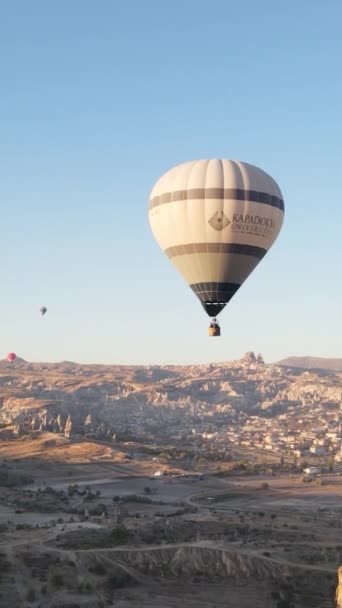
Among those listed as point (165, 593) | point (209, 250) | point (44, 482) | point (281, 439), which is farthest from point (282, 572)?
point (281, 439)

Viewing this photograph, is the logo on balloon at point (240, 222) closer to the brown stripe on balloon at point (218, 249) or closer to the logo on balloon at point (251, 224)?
Answer: the logo on balloon at point (251, 224)

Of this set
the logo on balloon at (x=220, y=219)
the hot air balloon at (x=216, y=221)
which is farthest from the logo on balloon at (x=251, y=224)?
the logo on balloon at (x=220, y=219)

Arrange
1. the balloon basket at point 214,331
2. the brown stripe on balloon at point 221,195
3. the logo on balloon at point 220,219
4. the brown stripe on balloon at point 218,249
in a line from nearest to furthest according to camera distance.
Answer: the balloon basket at point 214,331
the brown stripe on balloon at point 221,195
the logo on balloon at point 220,219
the brown stripe on balloon at point 218,249

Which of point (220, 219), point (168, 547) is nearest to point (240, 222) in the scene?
point (220, 219)

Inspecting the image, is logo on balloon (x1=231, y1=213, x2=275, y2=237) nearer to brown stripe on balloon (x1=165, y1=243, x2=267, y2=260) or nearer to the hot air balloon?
the hot air balloon


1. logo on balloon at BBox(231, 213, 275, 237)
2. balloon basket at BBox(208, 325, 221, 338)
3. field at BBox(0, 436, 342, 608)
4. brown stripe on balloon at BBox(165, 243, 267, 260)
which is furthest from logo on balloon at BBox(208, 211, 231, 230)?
field at BBox(0, 436, 342, 608)

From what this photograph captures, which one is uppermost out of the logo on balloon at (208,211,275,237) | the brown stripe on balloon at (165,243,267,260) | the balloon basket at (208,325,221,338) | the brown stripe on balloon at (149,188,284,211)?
the brown stripe on balloon at (149,188,284,211)

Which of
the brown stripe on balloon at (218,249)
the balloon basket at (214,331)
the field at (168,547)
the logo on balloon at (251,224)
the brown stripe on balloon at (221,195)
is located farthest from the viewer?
the brown stripe on balloon at (218,249)
